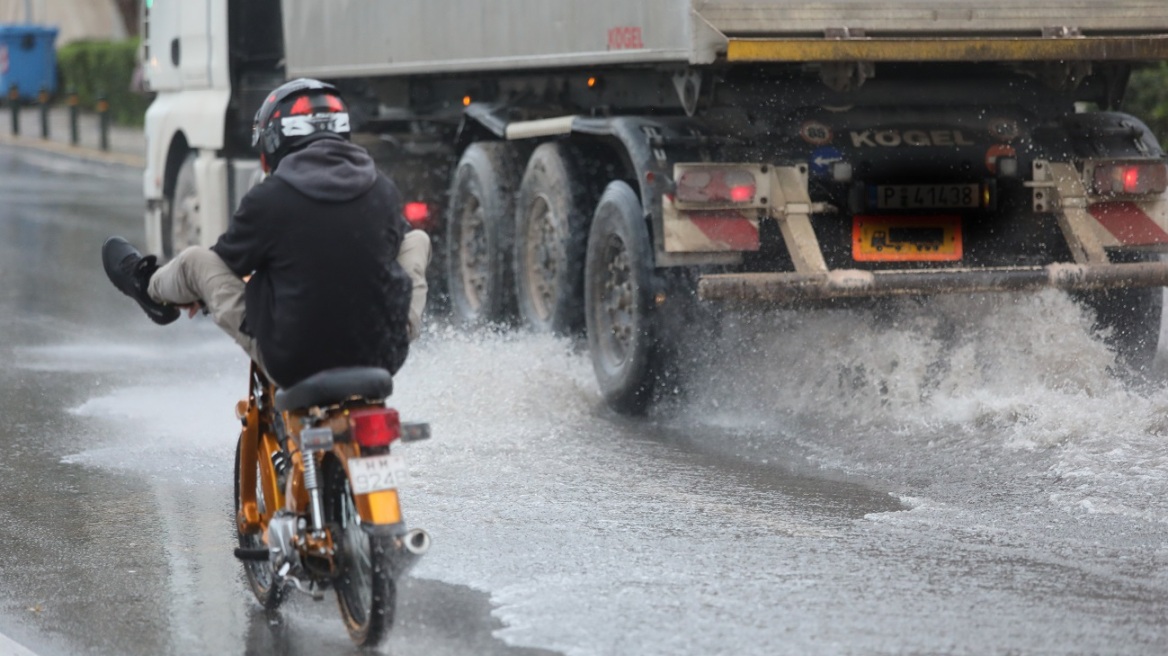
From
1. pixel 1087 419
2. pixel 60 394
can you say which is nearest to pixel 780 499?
pixel 1087 419

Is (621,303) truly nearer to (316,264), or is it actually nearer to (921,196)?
(921,196)

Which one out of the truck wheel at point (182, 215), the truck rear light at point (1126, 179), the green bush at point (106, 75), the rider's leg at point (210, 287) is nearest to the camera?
the rider's leg at point (210, 287)

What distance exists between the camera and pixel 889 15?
838cm

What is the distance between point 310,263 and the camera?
532 centimetres

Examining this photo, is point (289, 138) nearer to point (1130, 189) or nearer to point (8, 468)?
point (8, 468)

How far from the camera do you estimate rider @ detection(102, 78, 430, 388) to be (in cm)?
533

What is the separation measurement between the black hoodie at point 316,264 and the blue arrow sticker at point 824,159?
12.7 ft

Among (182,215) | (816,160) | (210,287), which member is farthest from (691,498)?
(182,215)

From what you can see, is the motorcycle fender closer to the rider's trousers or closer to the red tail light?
the rider's trousers

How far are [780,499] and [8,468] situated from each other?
3.21 meters

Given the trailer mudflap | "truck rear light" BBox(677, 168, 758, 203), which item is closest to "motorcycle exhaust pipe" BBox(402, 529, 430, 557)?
the trailer mudflap

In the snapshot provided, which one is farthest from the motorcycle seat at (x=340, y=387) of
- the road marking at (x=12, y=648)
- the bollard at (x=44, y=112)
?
the bollard at (x=44, y=112)

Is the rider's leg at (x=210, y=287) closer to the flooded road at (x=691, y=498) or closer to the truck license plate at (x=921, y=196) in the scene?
the flooded road at (x=691, y=498)

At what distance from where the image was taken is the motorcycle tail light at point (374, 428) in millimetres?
5145
